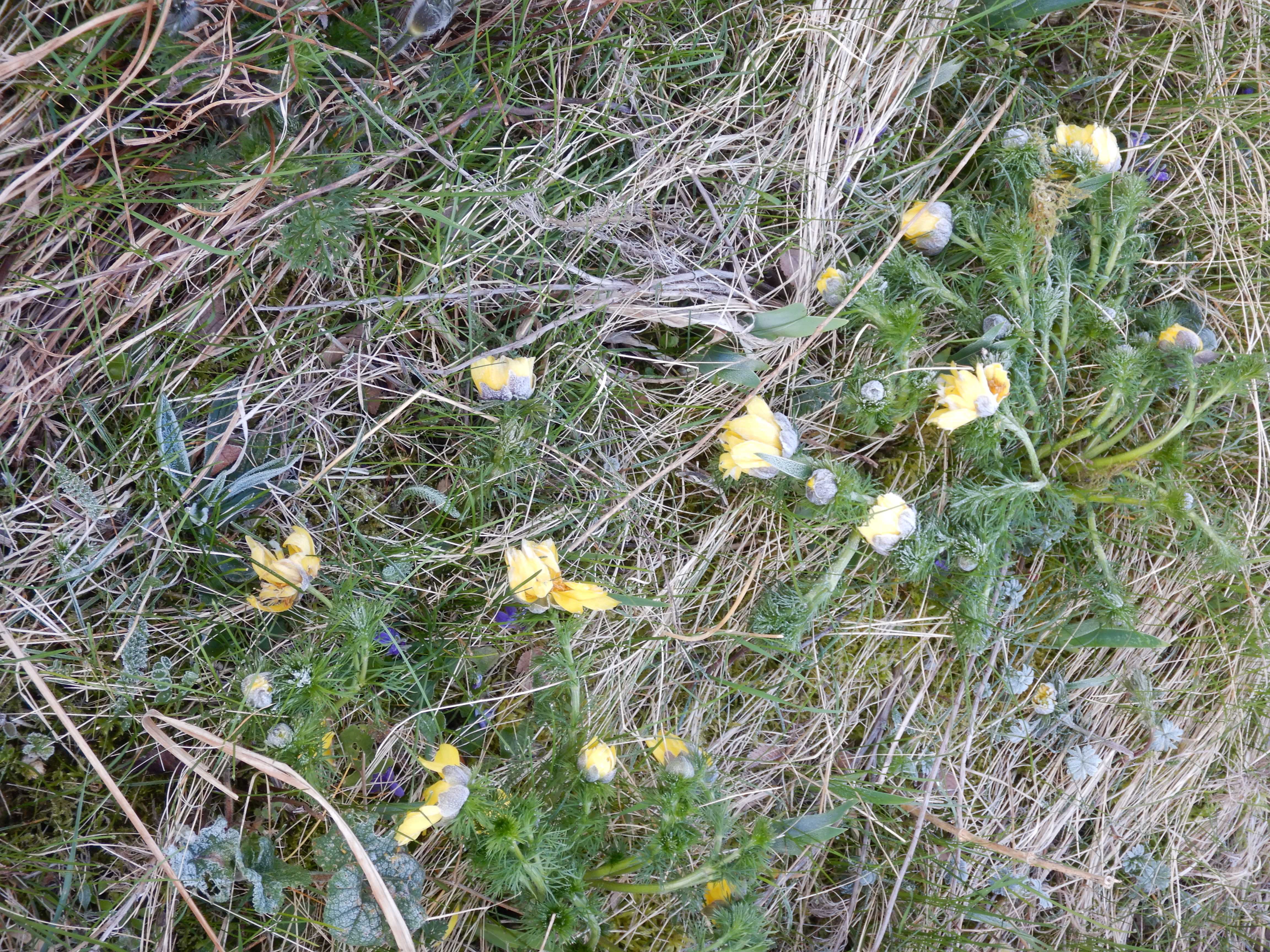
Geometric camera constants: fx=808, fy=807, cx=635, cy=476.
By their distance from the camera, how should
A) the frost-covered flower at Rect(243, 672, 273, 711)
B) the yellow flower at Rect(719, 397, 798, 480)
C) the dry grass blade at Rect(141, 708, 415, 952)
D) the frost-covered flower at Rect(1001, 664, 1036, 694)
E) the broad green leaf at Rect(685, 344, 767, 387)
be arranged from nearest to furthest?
the dry grass blade at Rect(141, 708, 415, 952)
the frost-covered flower at Rect(243, 672, 273, 711)
the yellow flower at Rect(719, 397, 798, 480)
the broad green leaf at Rect(685, 344, 767, 387)
the frost-covered flower at Rect(1001, 664, 1036, 694)

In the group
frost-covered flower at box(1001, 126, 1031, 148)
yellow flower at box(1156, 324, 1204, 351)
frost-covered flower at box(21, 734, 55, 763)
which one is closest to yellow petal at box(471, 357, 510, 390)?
frost-covered flower at box(21, 734, 55, 763)

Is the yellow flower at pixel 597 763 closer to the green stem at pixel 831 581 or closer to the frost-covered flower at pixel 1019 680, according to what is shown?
the green stem at pixel 831 581

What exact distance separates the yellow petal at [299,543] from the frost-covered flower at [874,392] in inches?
44.3

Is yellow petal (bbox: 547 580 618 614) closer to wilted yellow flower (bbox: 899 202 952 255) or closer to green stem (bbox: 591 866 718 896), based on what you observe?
green stem (bbox: 591 866 718 896)

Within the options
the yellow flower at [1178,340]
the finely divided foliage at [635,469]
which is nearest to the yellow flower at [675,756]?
the finely divided foliage at [635,469]

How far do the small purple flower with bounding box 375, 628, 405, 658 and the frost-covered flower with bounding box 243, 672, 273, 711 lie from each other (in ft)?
0.67

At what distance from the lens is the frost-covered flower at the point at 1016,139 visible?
1.73 m

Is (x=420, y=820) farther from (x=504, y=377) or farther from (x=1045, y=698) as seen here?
(x=1045, y=698)

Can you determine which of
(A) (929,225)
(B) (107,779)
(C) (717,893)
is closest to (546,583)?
(C) (717,893)

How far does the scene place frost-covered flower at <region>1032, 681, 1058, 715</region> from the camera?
5.97 ft

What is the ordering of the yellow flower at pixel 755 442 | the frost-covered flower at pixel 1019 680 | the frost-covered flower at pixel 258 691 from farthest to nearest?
the frost-covered flower at pixel 1019 680, the yellow flower at pixel 755 442, the frost-covered flower at pixel 258 691

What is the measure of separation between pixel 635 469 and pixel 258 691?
834mm

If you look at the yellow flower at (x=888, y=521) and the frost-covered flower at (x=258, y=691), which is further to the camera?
the yellow flower at (x=888, y=521)

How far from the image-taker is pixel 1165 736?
1885 mm
